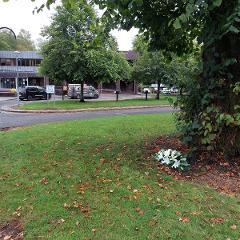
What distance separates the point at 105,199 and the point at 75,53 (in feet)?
76.4

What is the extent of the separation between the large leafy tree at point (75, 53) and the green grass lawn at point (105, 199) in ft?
66.6

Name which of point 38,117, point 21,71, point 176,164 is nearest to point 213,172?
point 176,164

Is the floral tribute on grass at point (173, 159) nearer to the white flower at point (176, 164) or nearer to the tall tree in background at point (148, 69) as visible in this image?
the white flower at point (176, 164)

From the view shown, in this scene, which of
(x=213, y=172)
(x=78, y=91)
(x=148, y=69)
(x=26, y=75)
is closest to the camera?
(x=213, y=172)

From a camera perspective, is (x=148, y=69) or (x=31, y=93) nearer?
(x=148, y=69)

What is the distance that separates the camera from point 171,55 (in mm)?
9484

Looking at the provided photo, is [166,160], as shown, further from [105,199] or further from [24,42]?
[24,42]

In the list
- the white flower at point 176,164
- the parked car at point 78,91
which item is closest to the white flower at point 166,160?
the white flower at point 176,164

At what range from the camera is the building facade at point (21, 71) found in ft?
236

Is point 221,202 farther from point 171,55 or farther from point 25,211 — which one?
point 171,55

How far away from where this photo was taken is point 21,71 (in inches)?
2867

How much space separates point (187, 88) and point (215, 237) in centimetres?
323

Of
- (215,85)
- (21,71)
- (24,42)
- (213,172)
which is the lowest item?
(213,172)

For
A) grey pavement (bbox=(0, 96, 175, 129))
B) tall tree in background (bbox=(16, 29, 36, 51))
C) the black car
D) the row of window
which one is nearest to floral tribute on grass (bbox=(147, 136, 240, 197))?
grey pavement (bbox=(0, 96, 175, 129))
